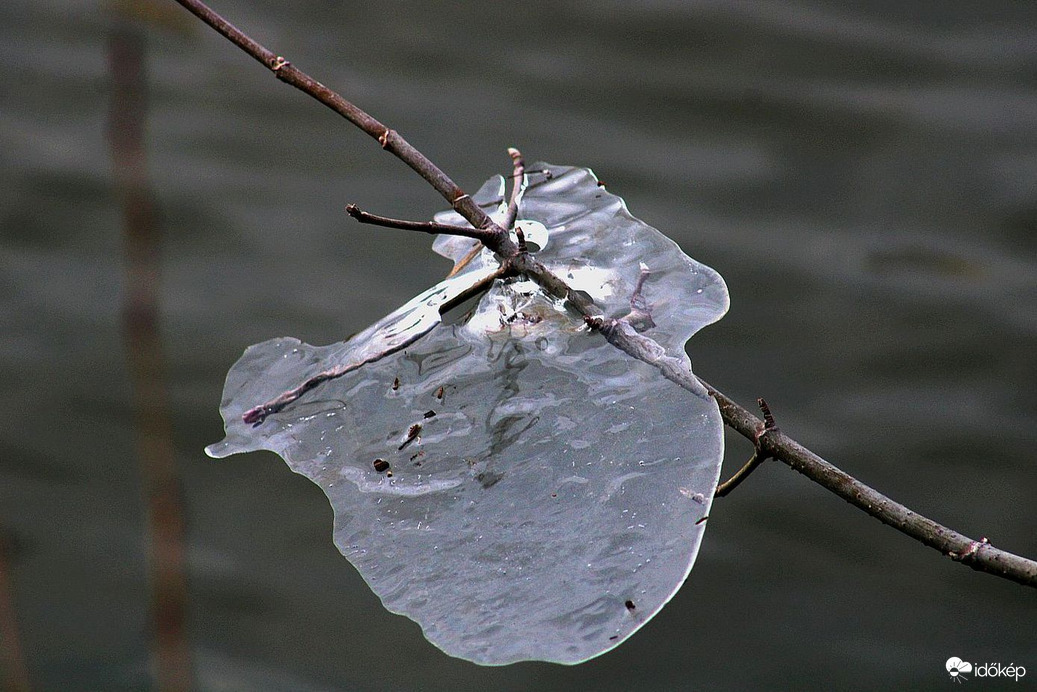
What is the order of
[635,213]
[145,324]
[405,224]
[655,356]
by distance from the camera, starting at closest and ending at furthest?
[145,324]
[405,224]
[655,356]
[635,213]

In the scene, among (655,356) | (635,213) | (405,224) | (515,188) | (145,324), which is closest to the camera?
(145,324)

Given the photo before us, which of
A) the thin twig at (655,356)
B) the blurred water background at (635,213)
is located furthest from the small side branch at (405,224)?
the blurred water background at (635,213)

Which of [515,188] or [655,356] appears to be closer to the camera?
[655,356]

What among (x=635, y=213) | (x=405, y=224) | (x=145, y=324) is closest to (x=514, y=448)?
(x=405, y=224)

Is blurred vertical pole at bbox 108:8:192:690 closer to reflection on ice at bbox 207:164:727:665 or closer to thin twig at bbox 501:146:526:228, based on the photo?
reflection on ice at bbox 207:164:727:665

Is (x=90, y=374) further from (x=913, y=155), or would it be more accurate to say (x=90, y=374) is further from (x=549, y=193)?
(x=913, y=155)

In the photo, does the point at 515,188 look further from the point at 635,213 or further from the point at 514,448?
the point at 635,213
